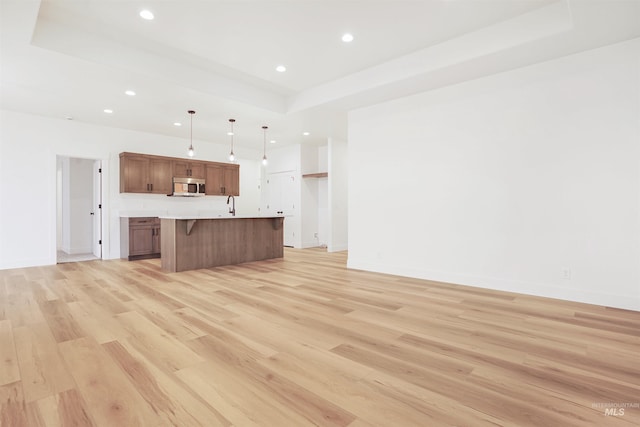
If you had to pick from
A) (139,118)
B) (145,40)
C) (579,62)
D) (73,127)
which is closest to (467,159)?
(579,62)

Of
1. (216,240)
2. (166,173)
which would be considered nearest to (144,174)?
(166,173)

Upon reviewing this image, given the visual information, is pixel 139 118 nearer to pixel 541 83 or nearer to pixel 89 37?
pixel 89 37

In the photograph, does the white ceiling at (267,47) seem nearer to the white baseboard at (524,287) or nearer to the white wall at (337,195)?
the white wall at (337,195)

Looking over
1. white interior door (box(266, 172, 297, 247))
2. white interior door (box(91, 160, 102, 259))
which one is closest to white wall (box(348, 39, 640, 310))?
white interior door (box(266, 172, 297, 247))

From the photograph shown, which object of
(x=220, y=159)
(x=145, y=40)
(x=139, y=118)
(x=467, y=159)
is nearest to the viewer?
(x=145, y=40)

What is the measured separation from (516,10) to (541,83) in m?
0.95

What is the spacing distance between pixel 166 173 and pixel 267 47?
4.56 metres

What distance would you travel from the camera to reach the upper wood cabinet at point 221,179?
8.12 meters

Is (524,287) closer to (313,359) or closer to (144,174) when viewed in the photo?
(313,359)

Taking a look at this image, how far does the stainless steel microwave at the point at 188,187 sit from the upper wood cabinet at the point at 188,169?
0.37 feet

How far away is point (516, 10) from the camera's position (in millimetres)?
3271

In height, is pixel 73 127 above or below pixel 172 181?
above

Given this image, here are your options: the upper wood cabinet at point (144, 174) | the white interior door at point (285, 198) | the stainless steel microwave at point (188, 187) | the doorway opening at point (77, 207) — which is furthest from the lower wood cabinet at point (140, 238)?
the white interior door at point (285, 198)

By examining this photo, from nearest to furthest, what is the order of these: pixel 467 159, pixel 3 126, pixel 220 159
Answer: pixel 467 159, pixel 3 126, pixel 220 159
